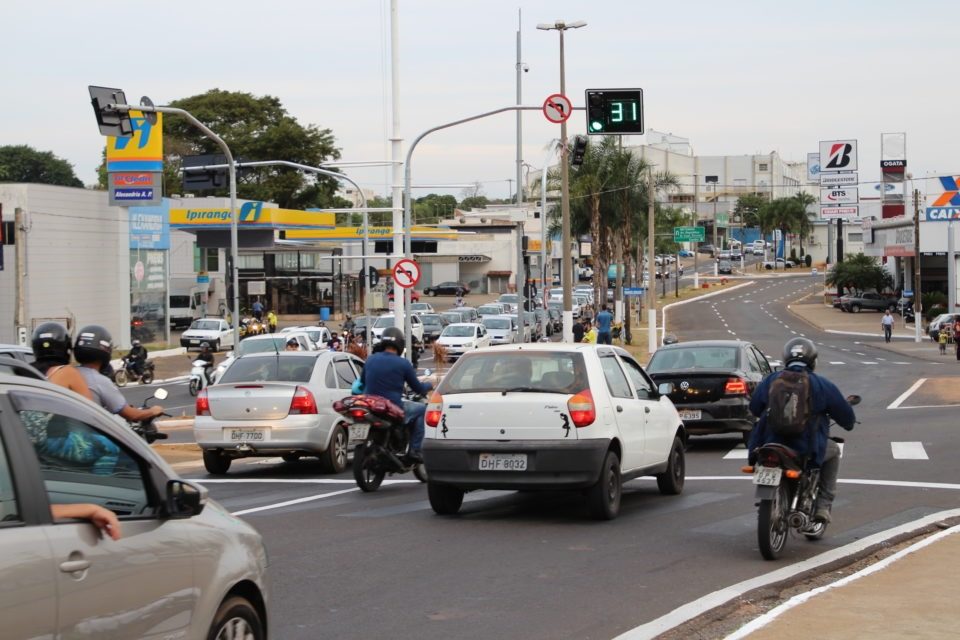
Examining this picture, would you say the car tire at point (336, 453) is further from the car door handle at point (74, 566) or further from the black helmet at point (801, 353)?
the car door handle at point (74, 566)

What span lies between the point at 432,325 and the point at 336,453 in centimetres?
4885

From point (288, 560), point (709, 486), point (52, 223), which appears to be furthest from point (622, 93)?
point (52, 223)

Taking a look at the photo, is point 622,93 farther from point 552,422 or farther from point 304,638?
point 304,638

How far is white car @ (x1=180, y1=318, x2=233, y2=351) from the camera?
58875 millimetres

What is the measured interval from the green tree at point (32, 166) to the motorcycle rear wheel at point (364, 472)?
109m

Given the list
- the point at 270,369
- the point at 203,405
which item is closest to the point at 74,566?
the point at 203,405

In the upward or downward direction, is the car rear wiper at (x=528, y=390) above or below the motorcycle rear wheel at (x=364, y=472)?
above

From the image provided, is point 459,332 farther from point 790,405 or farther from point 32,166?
Answer: point 32,166

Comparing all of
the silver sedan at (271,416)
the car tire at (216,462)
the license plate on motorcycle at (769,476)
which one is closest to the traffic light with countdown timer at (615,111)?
the silver sedan at (271,416)

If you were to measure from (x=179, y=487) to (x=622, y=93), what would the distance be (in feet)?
71.5

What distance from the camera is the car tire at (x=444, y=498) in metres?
12.4

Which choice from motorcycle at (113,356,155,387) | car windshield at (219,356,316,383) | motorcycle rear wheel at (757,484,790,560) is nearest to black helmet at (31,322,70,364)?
motorcycle rear wheel at (757,484,790,560)

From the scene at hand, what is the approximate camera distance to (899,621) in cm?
780

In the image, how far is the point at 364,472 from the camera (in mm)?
14508
